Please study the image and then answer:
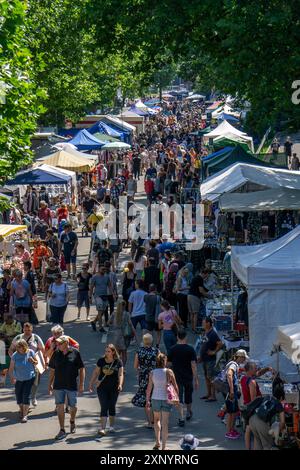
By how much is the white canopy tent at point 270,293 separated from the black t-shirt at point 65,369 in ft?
9.52

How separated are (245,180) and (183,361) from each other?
29.8ft

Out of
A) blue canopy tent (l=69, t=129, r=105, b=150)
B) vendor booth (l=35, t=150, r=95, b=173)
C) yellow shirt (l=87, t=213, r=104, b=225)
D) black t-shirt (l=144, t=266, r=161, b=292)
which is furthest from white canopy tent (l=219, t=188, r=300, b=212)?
blue canopy tent (l=69, t=129, r=105, b=150)

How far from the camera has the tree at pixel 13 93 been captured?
18.3 m

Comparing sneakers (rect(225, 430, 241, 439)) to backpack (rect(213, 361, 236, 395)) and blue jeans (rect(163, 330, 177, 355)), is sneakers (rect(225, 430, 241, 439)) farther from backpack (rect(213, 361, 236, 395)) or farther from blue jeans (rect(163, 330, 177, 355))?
blue jeans (rect(163, 330, 177, 355))

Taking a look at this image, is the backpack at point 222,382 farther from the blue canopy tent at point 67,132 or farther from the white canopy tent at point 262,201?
the blue canopy tent at point 67,132

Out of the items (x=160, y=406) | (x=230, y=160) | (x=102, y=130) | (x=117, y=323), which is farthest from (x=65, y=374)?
(x=102, y=130)

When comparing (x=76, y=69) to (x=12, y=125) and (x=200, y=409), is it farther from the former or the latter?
(x=200, y=409)

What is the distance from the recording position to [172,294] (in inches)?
811

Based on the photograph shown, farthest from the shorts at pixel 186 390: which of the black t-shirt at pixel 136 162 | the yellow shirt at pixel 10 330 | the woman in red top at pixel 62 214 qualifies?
the black t-shirt at pixel 136 162

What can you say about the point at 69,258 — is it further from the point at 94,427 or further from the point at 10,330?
the point at 94,427

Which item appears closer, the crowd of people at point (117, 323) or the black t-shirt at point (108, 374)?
the crowd of people at point (117, 323)

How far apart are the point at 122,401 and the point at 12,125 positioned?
20.7 feet

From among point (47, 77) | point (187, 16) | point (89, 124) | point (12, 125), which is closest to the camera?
point (12, 125)
